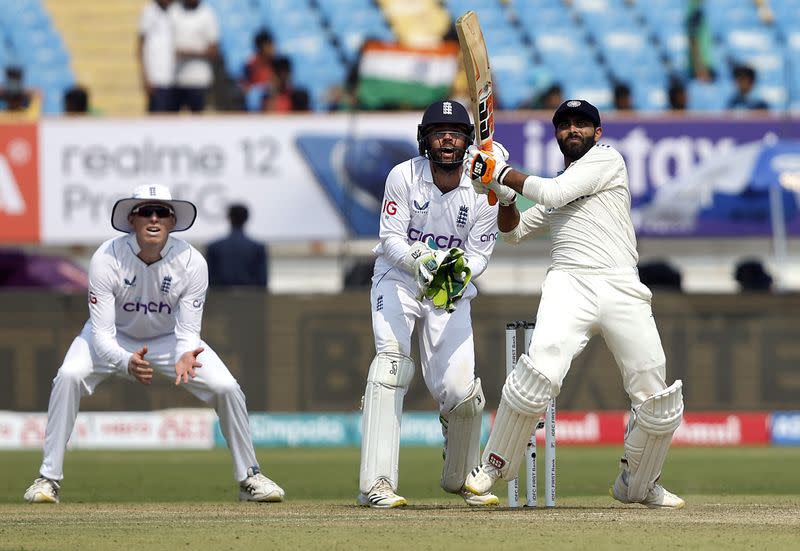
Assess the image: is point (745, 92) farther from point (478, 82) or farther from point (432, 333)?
point (432, 333)

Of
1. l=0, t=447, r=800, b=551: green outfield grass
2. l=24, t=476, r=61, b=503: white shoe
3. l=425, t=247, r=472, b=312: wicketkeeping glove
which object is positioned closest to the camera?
l=0, t=447, r=800, b=551: green outfield grass

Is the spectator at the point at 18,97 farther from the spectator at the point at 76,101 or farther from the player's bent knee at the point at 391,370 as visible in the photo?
the player's bent knee at the point at 391,370

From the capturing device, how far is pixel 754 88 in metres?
18.3

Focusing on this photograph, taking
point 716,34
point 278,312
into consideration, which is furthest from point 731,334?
point 716,34

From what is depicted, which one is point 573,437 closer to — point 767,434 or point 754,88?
point 767,434

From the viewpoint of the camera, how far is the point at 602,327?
7562mm

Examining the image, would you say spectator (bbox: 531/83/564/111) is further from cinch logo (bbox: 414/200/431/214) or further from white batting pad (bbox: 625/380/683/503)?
white batting pad (bbox: 625/380/683/503)

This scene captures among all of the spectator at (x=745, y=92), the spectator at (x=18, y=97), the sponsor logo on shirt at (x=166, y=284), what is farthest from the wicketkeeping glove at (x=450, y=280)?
the spectator at (x=745, y=92)

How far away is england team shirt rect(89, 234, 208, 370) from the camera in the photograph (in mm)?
8594

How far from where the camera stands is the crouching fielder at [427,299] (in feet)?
25.9

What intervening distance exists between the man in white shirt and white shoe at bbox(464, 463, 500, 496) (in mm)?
1315

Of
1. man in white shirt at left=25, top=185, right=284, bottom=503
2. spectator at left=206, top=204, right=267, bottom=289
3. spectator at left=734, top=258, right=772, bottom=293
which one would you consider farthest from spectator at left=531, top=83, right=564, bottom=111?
man in white shirt at left=25, top=185, right=284, bottom=503

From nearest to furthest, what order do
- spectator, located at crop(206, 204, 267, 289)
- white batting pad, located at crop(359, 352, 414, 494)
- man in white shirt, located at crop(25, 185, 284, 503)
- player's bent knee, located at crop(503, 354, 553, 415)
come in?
player's bent knee, located at crop(503, 354, 553, 415)
white batting pad, located at crop(359, 352, 414, 494)
man in white shirt, located at crop(25, 185, 284, 503)
spectator, located at crop(206, 204, 267, 289)

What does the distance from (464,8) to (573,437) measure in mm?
7424
